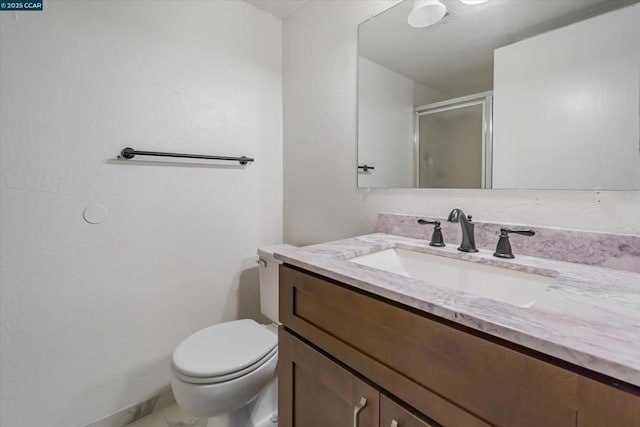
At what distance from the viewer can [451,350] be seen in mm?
487

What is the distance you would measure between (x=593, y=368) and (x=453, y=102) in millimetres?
937

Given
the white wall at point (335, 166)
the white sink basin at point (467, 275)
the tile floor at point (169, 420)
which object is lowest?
the tile floor at point (169, 420)

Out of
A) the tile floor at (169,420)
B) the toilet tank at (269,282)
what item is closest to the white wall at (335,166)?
the toilet tank at (269,282)

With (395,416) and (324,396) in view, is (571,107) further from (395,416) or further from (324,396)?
(324,396)

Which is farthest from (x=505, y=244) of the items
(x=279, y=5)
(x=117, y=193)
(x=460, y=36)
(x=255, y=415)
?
(x=279, y=5)

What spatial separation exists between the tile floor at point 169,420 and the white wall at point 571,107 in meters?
1.65

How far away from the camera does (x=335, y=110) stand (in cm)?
146

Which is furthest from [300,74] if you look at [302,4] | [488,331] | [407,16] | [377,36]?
[488,331]

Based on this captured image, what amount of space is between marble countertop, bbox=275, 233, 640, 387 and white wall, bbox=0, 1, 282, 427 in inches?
36.9

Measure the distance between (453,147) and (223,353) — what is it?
46.7 inches

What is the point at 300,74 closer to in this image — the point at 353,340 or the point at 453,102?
the point at 453,102

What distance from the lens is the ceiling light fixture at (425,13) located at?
1.08m

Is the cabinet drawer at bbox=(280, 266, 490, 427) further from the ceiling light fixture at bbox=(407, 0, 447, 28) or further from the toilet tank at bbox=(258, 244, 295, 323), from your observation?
the ceiling light fixture at bbox=(407, 0, 447, 28)

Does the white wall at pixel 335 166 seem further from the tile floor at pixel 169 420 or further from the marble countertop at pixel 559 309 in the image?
the tile floor at pixel 169 420
